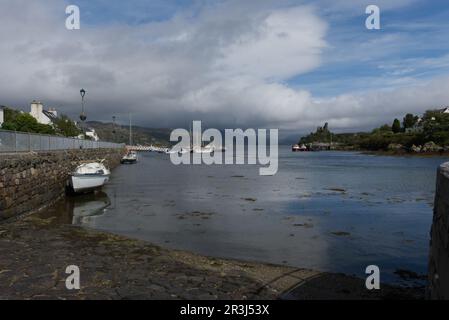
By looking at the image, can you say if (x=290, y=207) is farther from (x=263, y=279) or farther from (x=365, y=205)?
(x=263, y=279)

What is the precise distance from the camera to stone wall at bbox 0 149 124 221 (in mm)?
15305

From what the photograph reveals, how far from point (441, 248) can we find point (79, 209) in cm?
1827

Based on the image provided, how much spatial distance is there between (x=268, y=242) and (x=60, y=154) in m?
17.3

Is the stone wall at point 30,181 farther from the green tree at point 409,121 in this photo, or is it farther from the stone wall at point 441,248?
the green tree at point 409,121

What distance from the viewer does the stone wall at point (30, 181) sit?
15305mm

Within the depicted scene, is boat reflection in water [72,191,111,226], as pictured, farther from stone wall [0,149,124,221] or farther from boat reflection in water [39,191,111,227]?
stone wall [0,149,124,221]

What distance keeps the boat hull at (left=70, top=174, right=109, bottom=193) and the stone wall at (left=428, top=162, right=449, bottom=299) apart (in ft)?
72.5

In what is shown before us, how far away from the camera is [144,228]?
16547 millimetres

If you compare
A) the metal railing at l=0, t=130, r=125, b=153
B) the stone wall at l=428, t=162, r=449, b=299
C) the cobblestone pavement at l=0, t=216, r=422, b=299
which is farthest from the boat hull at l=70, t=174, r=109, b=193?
the stone wall at l=428, t=162, r=449, b=299

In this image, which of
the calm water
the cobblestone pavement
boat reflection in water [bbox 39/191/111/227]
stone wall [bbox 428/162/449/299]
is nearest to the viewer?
stone wall [bbox 428/162/449/299]

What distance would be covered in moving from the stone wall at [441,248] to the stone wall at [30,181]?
13548 mm

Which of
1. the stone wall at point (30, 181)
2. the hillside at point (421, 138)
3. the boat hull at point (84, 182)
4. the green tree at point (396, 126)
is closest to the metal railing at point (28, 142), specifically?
the stone wall at point (30, 181)

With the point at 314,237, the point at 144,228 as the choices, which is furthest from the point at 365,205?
the point at 144,228

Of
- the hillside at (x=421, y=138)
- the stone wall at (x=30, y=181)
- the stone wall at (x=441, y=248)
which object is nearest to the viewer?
the stone wall at (x=441, y=248)
